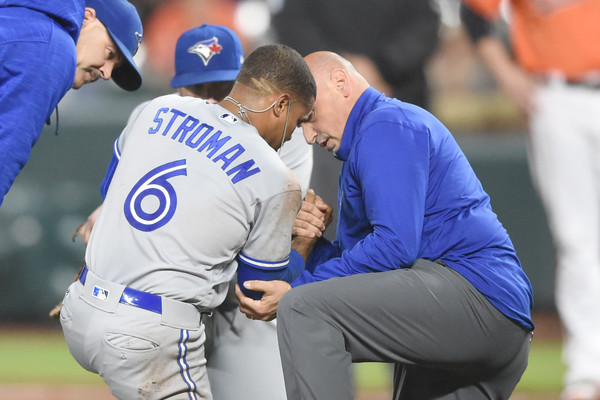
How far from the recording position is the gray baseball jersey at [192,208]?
2.89 metres

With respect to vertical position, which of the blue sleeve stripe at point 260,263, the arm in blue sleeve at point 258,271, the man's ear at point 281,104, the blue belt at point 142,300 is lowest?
the blue belt at point 142,300

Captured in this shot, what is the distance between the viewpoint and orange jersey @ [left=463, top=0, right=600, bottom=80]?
18.9ft

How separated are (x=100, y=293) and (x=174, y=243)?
297mm

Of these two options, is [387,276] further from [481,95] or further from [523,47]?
[481,95]

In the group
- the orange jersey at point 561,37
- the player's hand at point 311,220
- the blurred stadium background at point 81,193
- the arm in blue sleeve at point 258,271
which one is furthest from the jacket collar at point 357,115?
the blurred stadium background at point 81,193

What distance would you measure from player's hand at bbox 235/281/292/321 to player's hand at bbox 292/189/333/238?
372mm

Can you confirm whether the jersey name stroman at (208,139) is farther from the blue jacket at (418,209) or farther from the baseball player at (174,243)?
the blue jacket at (418,209)

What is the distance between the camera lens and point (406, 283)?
297cm

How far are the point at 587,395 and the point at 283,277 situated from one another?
8.71 ft

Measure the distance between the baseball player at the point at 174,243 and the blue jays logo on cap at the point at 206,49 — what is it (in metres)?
1.03

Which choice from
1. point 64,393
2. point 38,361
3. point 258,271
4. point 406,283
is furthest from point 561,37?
point 38,361

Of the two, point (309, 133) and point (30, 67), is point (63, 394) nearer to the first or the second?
point (309, 133)

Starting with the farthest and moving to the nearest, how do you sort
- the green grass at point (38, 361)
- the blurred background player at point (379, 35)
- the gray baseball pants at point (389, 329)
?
1. the blurred background player at point (379, 35)
2. the green grass at point (38, 361)
3. the gray baseball pants at point (389, 329)

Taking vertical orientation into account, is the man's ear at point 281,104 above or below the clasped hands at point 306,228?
above
